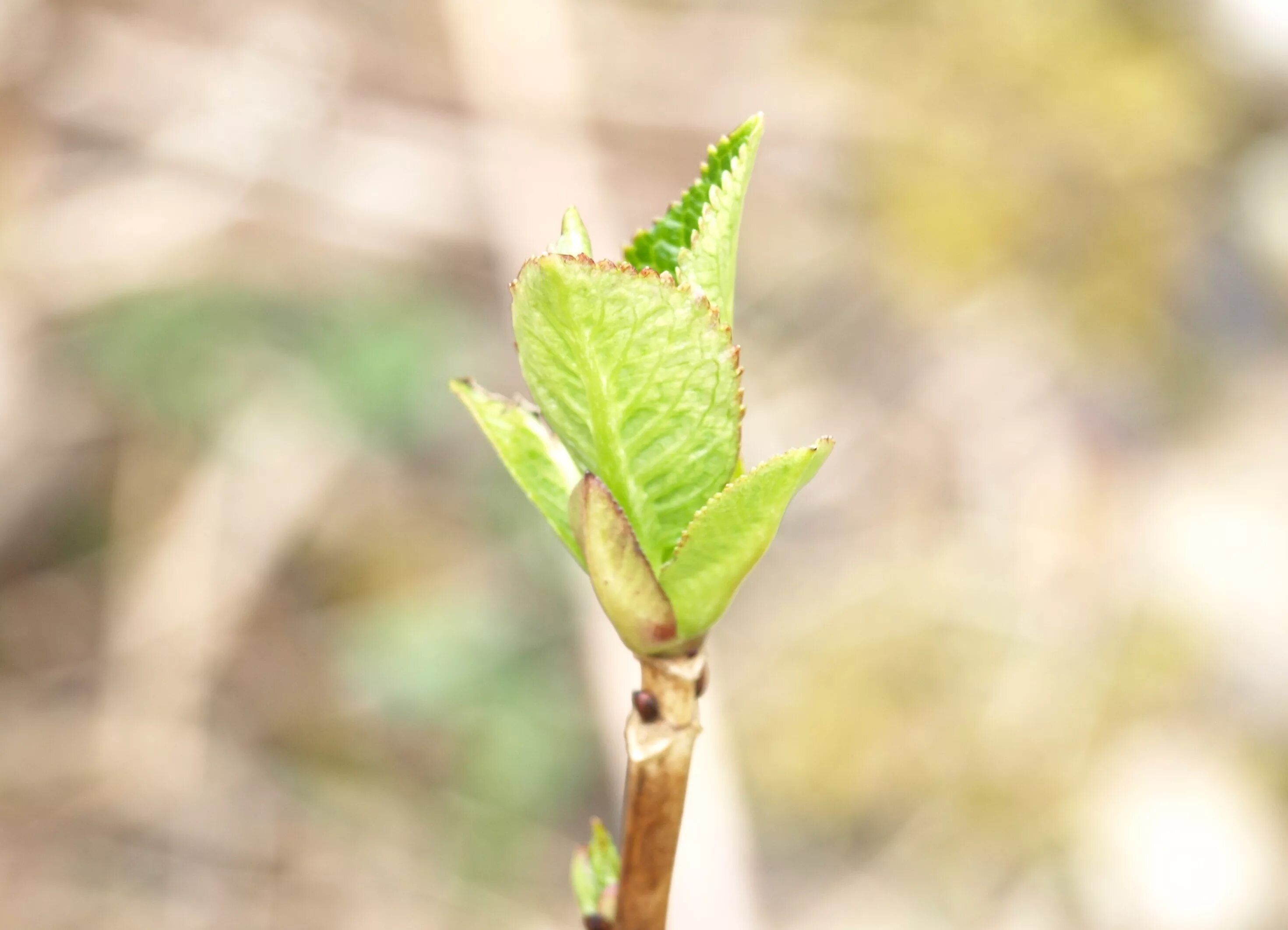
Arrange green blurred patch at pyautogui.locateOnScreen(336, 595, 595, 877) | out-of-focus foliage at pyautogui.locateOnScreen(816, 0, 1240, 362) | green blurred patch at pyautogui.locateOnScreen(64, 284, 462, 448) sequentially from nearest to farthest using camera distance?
1. green blurred patch at pyautogui.locateOnScreen(336, 595, 595, 877)
2. green blurred patch at pyautogui.locateOnScreen(64, 284, 462, 448)
3. out-of-focus foliage at pyautogui.locateOnScreen(816, 0, 1240, 362)

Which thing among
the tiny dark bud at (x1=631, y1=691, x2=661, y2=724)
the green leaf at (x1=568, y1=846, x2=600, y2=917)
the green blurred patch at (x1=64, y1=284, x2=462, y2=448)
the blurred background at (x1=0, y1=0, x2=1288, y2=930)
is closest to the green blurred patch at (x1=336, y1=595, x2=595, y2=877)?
the blurred background at (x1=0, y1=0, x2=1288, y2=930)

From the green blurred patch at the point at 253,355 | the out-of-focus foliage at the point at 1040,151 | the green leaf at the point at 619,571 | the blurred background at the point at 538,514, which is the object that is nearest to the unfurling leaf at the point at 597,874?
the green leaf at the point at 619,571

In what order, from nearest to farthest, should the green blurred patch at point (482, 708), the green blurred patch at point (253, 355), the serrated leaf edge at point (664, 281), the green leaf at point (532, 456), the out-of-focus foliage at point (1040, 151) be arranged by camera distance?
the serrated leaf edge at point (664, 281) → the green leaf at point (532, 456) → the green blurred patch at point (482, 708) → the green blurred patch at point (253, 355) → the out-of-focus foliage at point (1040, 151)

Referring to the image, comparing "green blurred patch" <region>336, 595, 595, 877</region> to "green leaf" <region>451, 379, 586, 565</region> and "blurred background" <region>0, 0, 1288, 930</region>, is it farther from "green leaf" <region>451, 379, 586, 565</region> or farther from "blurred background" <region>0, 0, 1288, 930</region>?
"green leaf" <region>451, 379, 586, 565</region>

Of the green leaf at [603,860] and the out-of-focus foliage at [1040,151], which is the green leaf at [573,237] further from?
the out-of-focus foliage at [1040,151]

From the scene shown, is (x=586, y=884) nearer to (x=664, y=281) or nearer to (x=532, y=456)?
(x=532, y=456)

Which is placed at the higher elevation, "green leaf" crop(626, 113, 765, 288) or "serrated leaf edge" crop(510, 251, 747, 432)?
"green leaf" crop(626, 113, 765, 288)
